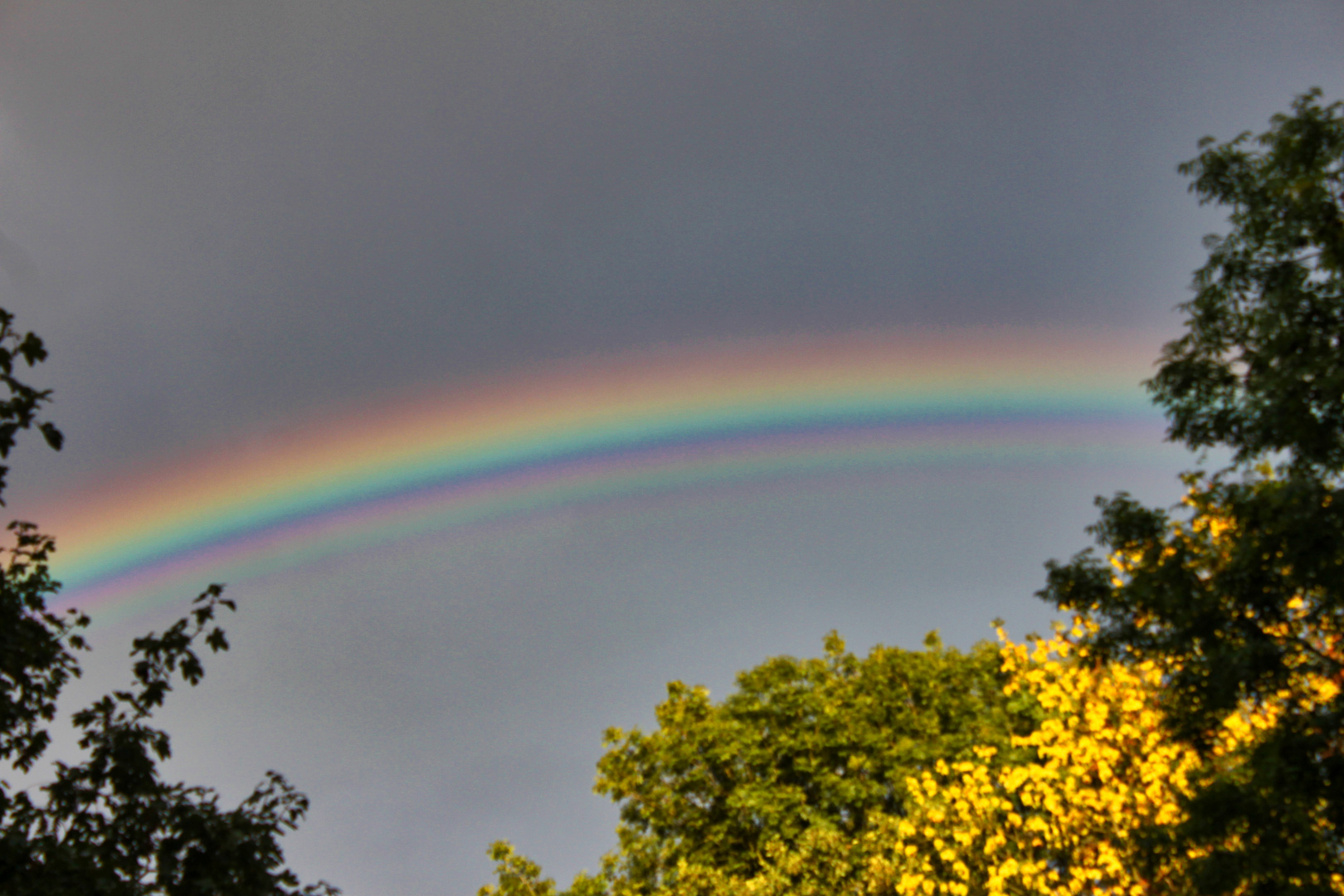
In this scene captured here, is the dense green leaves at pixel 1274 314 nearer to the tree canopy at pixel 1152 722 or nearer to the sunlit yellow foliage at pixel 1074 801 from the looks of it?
the tree canopy at pixel 1152 722

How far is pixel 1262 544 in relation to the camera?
12102 millimetres

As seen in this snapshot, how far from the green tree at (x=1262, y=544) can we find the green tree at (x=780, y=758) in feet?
48.1

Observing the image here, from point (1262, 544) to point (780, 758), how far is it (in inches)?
795

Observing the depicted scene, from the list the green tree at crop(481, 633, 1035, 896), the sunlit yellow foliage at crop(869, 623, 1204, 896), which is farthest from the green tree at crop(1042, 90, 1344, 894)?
the green tree at crop(481, 633, 1035, 896)

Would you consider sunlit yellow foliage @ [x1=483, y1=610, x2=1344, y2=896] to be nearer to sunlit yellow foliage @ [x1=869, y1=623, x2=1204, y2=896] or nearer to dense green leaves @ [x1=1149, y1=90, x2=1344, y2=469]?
sunlit yellow foliage @ [x1=869, y1=623, x2=1204, y2=896]

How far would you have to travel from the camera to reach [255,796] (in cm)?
1014

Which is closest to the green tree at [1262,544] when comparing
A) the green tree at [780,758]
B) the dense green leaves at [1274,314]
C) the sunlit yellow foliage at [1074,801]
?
the dense green leaves at [1274,314]

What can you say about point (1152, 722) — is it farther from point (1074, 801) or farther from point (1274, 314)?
point (1274, 314)

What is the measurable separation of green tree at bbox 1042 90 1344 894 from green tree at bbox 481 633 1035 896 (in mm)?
14665

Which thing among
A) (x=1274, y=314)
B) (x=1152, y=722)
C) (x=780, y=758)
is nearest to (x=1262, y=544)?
(x=1274, y=314)

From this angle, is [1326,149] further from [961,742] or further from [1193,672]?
[961,742]

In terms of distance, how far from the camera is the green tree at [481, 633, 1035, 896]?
92.4 feet

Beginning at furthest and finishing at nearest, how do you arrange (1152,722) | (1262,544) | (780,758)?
(780,758)
(1152,722)
(1262,544)

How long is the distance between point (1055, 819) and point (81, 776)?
18760 millimetres
